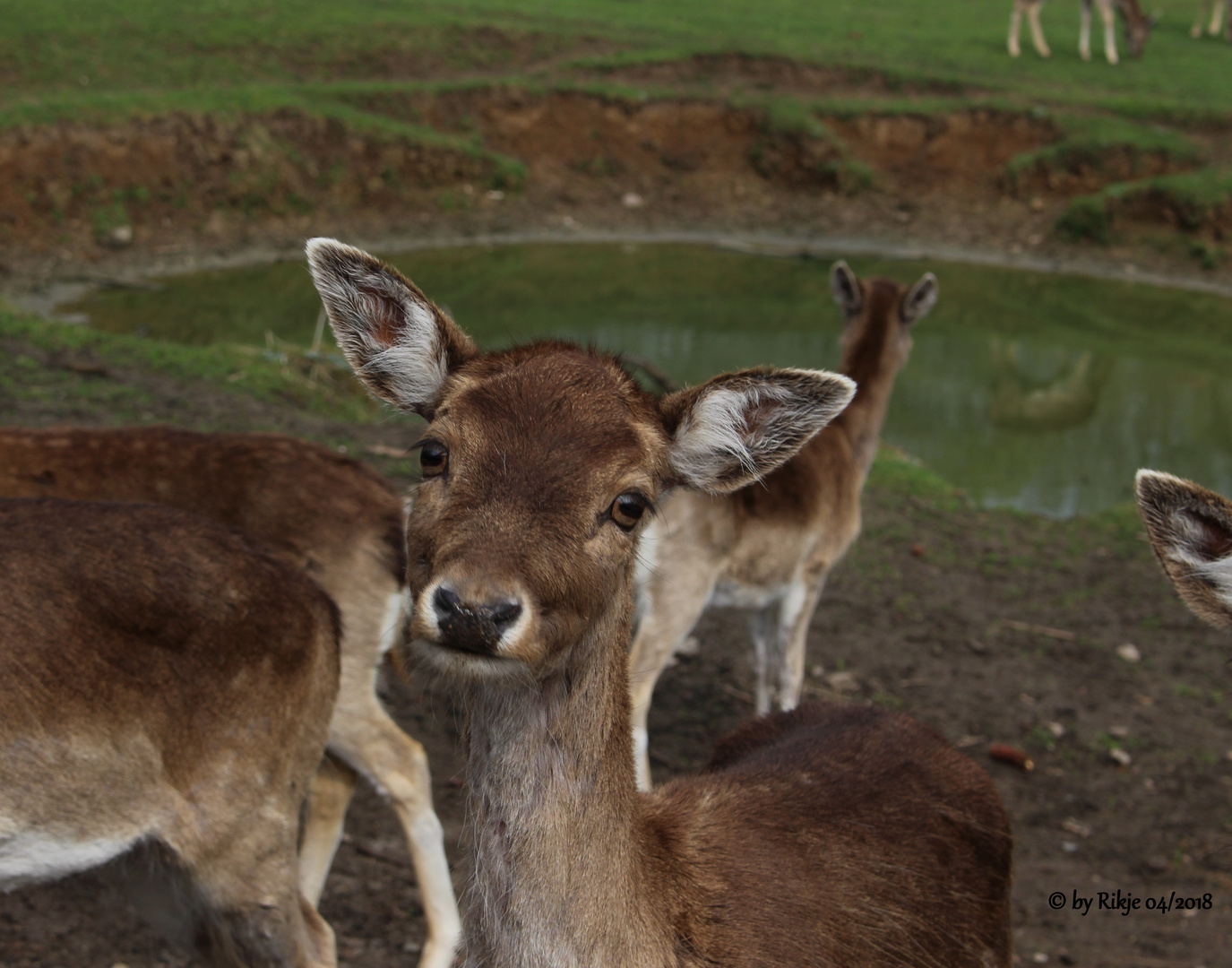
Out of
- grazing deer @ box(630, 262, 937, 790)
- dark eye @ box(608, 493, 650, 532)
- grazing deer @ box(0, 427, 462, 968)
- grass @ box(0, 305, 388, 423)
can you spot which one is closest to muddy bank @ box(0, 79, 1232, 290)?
grass @ box(0, 305, 388, 423)

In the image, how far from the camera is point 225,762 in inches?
148

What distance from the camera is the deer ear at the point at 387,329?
326 centimetres

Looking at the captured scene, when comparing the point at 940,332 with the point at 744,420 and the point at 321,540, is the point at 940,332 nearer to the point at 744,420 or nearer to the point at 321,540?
the point at 321,540

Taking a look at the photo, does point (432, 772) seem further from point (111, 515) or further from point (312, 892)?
point (111, 515)

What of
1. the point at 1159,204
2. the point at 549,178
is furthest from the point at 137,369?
the point at 1159,204

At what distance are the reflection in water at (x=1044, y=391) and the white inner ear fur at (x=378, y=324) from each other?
12.5m

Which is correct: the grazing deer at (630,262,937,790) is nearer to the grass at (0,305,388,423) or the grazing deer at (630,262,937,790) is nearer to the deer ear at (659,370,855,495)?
the deer ear at (659,370,855,495)

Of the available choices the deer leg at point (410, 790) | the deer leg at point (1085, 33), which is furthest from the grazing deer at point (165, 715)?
the deer leg at point (1085, 33)

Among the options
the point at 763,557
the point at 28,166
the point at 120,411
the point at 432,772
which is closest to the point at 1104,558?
the point at 763,557

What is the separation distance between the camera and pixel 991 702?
7.54 meters

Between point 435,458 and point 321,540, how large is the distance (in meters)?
2.13

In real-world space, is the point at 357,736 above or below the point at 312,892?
above

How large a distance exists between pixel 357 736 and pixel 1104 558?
7177mm

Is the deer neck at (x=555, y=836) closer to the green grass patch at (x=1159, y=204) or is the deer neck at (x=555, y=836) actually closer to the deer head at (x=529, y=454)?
the deer head at (x=529, y=454)
